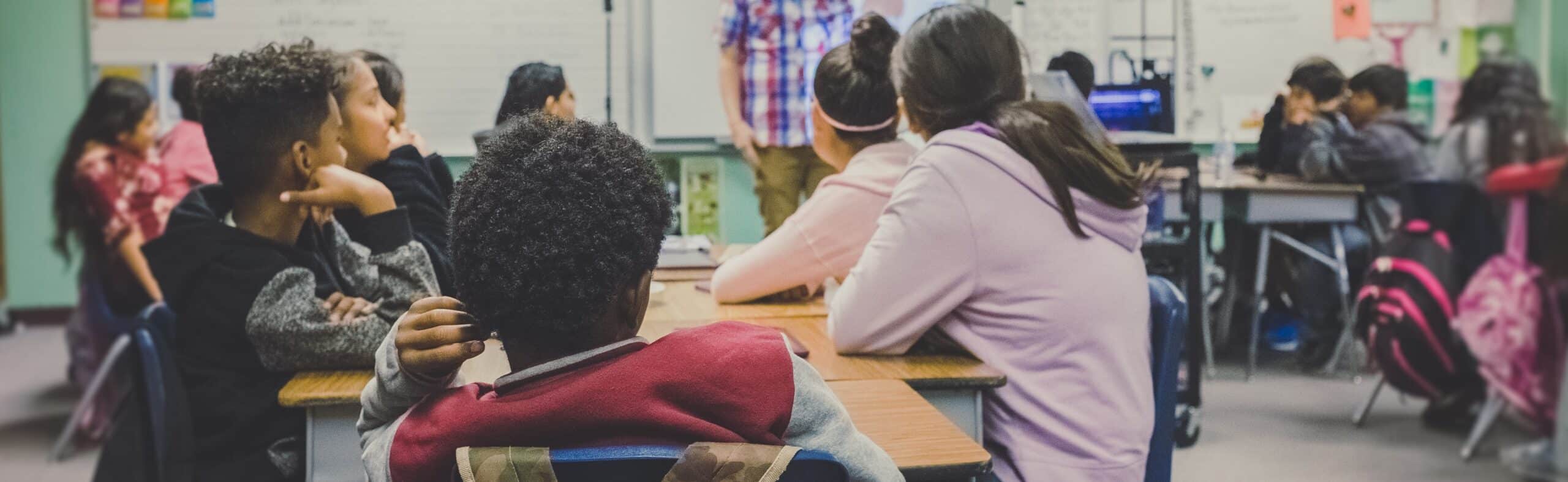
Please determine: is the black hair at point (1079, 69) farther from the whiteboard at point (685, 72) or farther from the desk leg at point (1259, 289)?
the whiteboard at point (685, 72)

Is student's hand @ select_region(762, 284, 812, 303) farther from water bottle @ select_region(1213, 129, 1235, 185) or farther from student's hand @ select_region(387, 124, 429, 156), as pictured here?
water bottle @ select_region(1213, 129, 1235, 185)

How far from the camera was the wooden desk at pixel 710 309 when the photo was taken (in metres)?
2.01

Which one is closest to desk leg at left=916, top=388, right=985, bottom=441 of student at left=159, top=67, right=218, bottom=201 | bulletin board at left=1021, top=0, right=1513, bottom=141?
→ student at left=159, top=67, right=218, bottom=201

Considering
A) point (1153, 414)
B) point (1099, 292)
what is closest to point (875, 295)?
point (1099, 292)

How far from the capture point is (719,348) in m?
0.95

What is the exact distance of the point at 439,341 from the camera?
3.25ft

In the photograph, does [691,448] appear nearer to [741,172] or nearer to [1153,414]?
[1153,414]


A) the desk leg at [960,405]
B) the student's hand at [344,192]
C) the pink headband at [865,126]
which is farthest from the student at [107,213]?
the desk leg at [960,405]

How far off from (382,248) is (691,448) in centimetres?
96

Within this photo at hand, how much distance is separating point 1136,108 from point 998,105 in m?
2.32

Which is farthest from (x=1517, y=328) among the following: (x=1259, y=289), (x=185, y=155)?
(x=185, y=155)

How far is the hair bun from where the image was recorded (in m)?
2.20

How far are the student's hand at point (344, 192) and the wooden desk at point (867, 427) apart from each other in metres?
0.24

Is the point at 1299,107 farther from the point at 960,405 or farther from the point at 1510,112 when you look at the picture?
the point at 960,405
